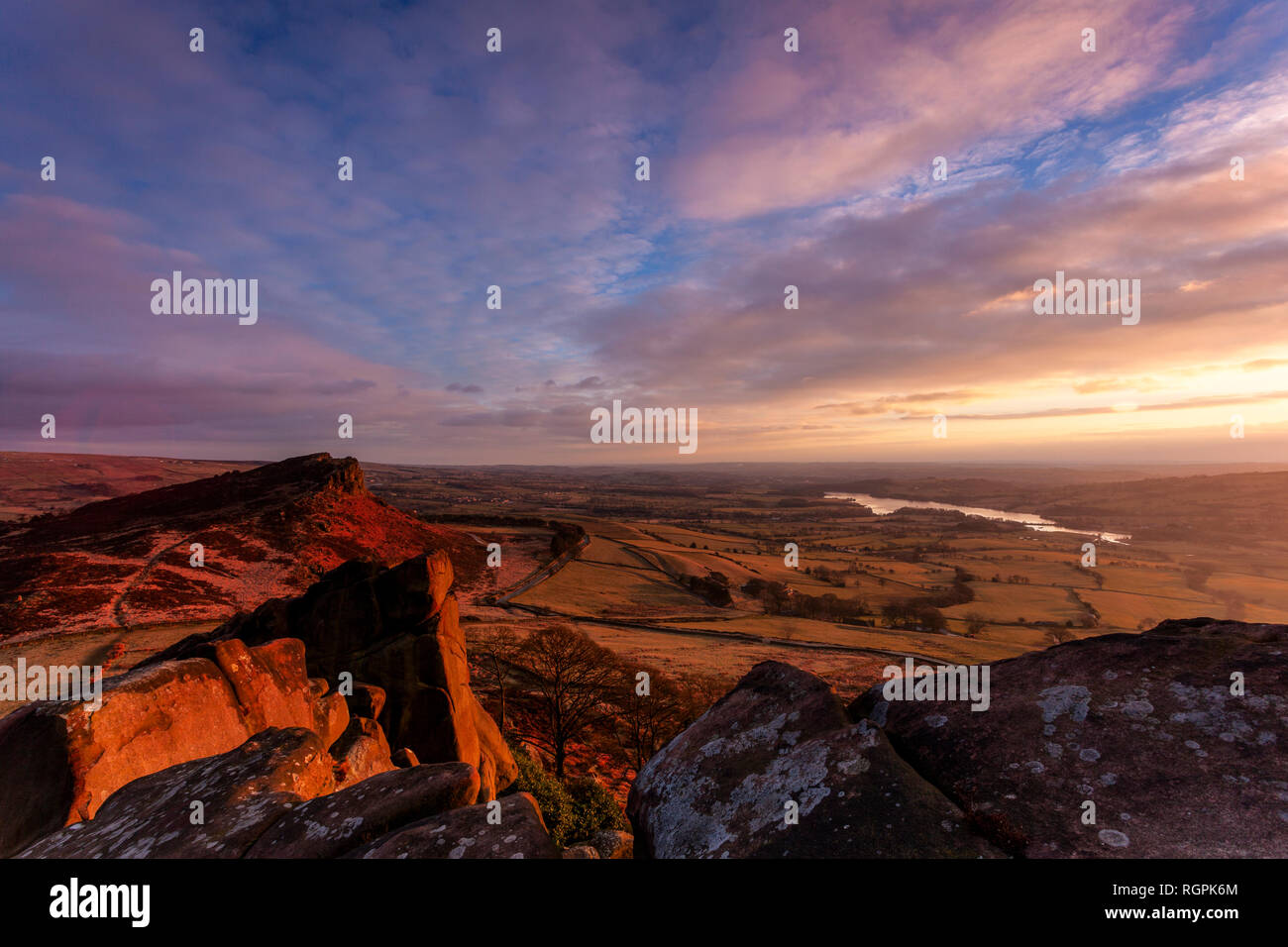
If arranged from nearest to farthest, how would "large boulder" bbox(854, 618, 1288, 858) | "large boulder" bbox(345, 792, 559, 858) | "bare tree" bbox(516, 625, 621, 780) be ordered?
"large boulder" bbox(854, 618, 1288, 858), "large boulder" bbox(345, 792, 559, 858), "bare tree" bbox(516, 625, 621, 780)

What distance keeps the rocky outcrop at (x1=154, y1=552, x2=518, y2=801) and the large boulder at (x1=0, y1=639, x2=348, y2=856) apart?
5.86 m

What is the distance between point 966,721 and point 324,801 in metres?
7.57

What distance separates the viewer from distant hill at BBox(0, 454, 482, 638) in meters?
41.4

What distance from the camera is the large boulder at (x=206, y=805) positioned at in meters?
5.87

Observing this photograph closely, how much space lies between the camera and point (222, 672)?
1178 cm

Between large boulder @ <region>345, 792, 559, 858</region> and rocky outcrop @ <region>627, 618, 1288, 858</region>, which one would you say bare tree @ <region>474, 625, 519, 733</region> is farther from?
rocky outcrop @ <region>627, 618, 1288, 858</region>

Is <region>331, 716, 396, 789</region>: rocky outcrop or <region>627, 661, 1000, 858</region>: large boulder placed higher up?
<region>627, 661, 1000, 858</region>: large boulder

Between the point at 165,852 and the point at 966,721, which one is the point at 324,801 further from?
the point at 966,721

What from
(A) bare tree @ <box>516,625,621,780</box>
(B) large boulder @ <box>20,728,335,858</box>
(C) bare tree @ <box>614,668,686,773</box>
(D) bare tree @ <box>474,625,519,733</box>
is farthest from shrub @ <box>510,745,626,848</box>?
(D) bare tree @ <box>474,625,519,733</box>

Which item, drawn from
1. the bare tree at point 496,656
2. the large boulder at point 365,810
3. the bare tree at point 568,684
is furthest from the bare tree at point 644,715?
the large boulder at point 365,810

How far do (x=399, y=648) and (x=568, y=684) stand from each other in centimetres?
1144

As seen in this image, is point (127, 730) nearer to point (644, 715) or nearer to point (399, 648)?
point (399, 648)

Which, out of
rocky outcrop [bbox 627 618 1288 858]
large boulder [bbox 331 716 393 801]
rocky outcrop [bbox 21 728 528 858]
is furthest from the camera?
large boulder [bbox 331 716 393 801]
